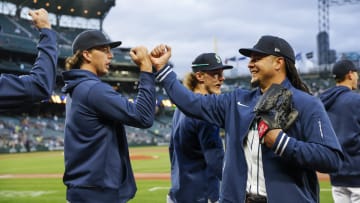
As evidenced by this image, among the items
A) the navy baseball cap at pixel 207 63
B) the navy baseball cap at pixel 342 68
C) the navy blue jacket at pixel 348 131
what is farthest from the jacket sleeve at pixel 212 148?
the navy baseball cap at pixel 342 68

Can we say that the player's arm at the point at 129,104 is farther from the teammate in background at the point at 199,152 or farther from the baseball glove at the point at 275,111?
the teammate in background at the point at 199,152

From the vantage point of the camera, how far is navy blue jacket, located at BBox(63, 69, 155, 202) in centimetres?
312

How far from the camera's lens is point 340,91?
493cm

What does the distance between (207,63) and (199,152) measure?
3.17 feet

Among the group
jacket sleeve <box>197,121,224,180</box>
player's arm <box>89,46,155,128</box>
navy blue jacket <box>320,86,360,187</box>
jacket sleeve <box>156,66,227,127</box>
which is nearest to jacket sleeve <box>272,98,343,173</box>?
jacket sleeve <box>156,66,227,127</box>

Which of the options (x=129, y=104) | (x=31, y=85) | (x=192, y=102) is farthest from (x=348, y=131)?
(x=31, y=85)

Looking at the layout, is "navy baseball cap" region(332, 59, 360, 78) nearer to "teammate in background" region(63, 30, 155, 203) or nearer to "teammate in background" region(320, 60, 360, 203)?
"teammate in background" region(320, 60, 360, 203)

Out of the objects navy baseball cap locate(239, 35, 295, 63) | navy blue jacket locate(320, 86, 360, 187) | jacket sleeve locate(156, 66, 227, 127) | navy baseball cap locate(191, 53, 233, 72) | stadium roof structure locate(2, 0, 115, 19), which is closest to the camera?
navy baseball cap locate(239, 35, 295, 63)

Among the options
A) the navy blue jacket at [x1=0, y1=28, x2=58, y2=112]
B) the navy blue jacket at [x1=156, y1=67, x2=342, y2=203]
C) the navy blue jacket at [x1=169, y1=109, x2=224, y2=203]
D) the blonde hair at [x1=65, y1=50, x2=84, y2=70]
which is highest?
the blonde hair at [x1=65, y1=50, x2=84, y2=70]

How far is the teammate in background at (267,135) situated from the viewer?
8.99 ft

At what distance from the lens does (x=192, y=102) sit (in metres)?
3.22

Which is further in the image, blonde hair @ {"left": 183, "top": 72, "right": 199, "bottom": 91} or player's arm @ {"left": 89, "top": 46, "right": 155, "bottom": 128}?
blonde hair @ {"left": 183, "top": 72, "right": 199, "bottom": 91}

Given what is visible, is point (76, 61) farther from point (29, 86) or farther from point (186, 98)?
point (186, 98)

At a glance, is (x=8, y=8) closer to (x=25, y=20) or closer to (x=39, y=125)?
(x=25, y=20)
